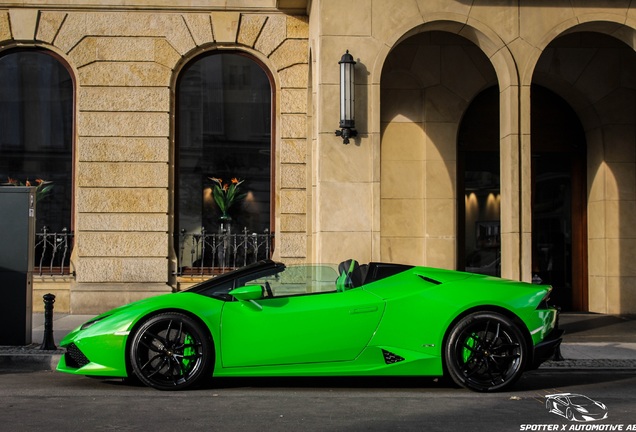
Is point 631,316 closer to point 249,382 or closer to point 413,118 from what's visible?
point 413,118

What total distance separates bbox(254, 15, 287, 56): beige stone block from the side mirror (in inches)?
348

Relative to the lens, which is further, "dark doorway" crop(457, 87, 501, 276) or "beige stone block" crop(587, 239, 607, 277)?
"dark doorway" crop(457, 87, 501, 276)

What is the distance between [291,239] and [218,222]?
53.5 inches

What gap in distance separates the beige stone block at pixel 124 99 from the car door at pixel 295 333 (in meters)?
8.63

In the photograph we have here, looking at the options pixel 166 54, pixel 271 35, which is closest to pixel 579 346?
pixel 271 35

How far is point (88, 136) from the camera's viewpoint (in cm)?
1572

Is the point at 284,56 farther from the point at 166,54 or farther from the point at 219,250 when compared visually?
the point at 219,250

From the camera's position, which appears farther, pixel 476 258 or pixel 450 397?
pixel 476 258

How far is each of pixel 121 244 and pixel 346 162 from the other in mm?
4940

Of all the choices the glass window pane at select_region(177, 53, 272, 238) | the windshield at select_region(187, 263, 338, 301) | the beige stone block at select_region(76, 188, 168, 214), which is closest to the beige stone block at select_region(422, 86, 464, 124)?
the glass window pane at select_region(177, 53, 272, 238)

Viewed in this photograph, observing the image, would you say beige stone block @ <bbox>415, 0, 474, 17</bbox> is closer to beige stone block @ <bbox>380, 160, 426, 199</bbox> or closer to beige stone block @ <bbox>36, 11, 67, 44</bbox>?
beige stone block @ <bbox>380, 160, 426, 199</bbox>

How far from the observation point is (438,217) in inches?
609

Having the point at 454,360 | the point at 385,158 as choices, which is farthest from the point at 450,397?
the point at 385,158

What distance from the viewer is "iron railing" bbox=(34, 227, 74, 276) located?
51.6 feet
